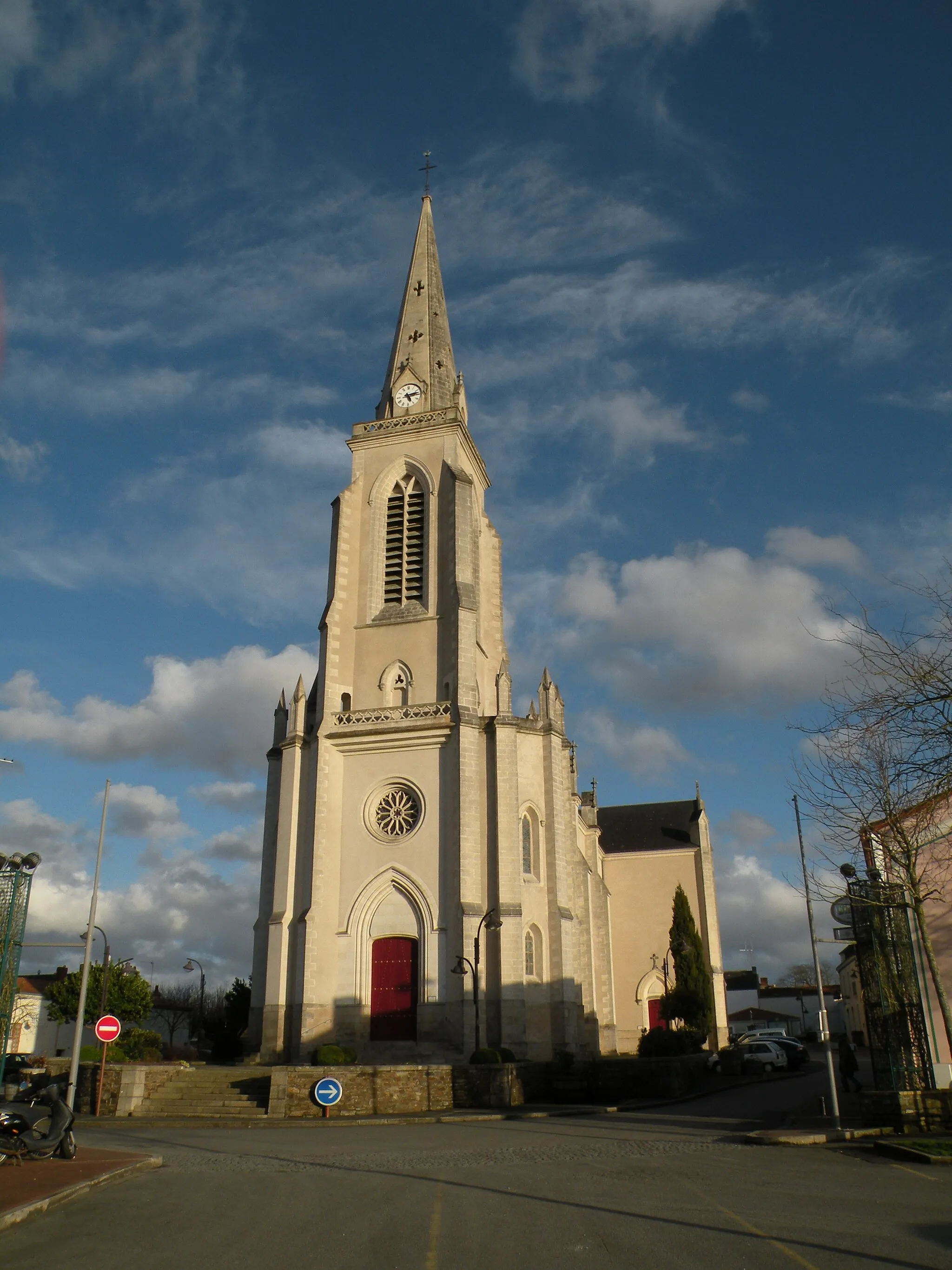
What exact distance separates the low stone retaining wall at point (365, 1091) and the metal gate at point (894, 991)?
10.4m

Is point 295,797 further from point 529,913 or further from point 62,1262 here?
point 62,1262

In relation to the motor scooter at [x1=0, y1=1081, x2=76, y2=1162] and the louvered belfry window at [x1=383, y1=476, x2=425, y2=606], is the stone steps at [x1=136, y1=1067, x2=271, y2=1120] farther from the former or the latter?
the louvered belfry window at [x1=383, y1=476, x2=425, y2=606]

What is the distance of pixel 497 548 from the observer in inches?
1607

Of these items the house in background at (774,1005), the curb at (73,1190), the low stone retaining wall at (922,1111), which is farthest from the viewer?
the house in background at (774,1005)

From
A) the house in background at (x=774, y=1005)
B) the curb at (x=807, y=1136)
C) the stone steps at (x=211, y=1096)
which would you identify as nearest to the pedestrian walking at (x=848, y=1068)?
the curb at (x=807, y=1136)

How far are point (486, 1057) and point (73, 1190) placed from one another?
51.1 ft

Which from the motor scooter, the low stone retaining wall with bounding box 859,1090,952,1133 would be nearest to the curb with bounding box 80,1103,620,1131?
the motor scooter

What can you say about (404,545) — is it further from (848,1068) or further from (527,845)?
(848,1068)

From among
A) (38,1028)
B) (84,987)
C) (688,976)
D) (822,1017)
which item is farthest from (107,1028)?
(38,1028)

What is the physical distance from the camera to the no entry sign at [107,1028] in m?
21.2

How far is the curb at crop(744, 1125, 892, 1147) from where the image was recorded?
15859 millimetres

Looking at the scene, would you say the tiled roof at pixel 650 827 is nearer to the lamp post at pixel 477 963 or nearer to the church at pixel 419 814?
the church at pixel 419 814

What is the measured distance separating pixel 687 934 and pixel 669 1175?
33633mm

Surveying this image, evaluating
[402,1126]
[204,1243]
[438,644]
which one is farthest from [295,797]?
[204,1243]
